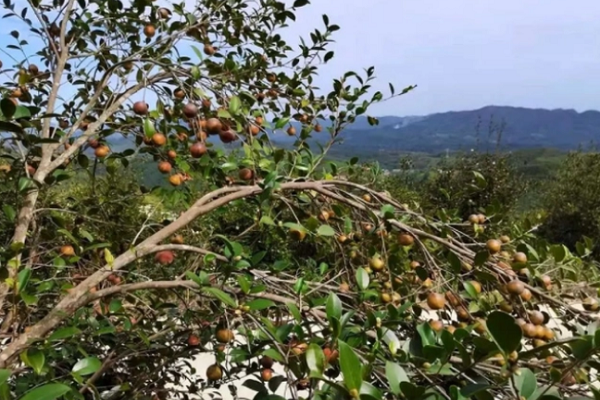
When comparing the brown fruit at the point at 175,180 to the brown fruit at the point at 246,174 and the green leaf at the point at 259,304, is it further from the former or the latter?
the green leaf at the point at 259,304

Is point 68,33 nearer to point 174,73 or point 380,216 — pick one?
point 174,73

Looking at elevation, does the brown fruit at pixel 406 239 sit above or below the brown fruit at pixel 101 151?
below

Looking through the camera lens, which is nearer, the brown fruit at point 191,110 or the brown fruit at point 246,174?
the brown fruit at point 191,110

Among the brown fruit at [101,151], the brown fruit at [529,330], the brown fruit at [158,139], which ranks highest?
the brown fruit at [158,139]

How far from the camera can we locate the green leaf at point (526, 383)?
2.27 ft

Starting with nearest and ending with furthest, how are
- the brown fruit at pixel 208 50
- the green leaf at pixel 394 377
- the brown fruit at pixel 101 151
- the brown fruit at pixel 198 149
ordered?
the green leaf at pixel 394 377 → the brown fruit at pixel 198 149 → the brown fruit at pixel 101 151 → the brown fruit at pixel 208 50

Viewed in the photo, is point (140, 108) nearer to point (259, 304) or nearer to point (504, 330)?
point (259, 304)

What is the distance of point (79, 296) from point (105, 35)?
3.63 ft

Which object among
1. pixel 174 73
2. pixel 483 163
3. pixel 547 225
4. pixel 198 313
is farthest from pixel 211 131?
pixel 547 225

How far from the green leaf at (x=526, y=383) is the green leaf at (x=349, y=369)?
225 mm

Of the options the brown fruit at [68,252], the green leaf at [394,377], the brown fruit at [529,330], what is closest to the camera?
the green leaf at [394,377]

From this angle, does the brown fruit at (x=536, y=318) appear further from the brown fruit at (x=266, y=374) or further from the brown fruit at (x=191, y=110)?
the brown fruit at (x=191, y=110)

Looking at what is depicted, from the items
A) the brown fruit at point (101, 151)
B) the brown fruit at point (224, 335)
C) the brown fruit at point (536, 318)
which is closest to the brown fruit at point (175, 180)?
the brown fruit at point (101, 151)

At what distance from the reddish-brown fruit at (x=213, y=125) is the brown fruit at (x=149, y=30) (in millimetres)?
739
